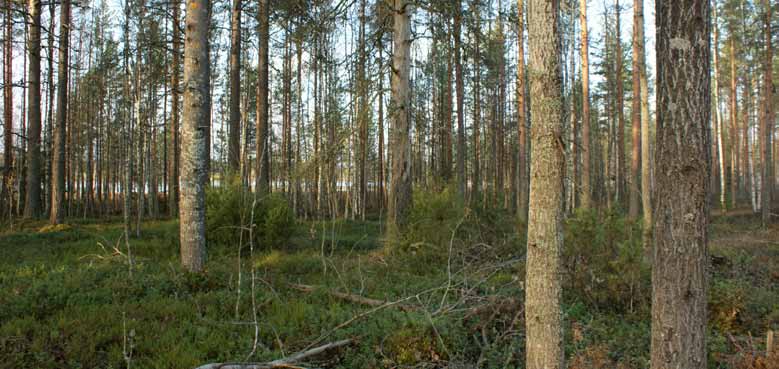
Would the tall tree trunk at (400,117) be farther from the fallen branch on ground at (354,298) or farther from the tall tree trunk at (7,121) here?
the tall tree trunk at (7,121)

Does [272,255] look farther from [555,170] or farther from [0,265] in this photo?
[555,170]

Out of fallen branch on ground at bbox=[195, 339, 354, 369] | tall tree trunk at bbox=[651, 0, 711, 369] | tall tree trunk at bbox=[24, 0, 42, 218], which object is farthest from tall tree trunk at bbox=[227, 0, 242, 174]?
tall tree trunk at bbox=[651, 0, 711, 369]

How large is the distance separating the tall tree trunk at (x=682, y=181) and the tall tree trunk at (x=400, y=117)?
19.3 ft

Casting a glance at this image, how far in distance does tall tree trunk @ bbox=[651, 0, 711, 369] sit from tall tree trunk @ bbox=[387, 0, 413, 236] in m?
5.89

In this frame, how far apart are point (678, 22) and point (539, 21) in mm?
1177

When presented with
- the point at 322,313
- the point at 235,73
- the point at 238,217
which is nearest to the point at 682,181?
the point at 322,313

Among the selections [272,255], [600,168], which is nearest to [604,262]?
[272,255]

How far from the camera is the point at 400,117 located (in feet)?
28.4

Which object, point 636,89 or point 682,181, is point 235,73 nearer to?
point 682,181

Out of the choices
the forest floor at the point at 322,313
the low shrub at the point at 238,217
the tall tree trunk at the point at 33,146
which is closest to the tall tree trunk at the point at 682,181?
the forest floor at the point at 322,313

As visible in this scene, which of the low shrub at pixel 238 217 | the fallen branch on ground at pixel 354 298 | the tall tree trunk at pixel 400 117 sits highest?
the tall tree trunk at pixel 400 117

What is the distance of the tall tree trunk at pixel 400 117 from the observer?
341 inches

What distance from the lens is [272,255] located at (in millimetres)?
8133

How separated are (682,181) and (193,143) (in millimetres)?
5962
